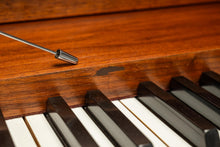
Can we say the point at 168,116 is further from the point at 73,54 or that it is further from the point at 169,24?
the point at 169,24

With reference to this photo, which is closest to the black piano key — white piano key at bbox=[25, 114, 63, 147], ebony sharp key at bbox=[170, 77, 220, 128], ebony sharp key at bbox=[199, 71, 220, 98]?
white piano key at bbox=[25, 114, 63, 147]

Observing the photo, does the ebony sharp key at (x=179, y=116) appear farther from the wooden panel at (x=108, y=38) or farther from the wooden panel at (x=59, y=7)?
the wooden panel at (x=59, y=7)

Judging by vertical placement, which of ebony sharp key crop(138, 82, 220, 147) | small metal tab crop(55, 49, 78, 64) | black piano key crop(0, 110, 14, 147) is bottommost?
ebony sharp key crop(138, 82, 220, 147)

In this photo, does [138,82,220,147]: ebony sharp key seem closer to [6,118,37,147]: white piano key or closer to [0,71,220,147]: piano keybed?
[0,71,220,147]: piano keybed

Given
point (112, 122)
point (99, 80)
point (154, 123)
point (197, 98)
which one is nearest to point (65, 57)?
point (99, 80)

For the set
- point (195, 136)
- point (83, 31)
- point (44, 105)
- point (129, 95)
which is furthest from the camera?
point (83, 31)

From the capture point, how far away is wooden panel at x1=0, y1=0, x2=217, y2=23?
4.37 feet

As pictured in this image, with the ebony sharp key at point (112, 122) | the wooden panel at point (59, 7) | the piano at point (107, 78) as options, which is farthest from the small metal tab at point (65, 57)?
the wooden panel at point (59, 7)

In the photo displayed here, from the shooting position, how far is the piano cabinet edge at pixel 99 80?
1.08 metres

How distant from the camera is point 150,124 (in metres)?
1.13

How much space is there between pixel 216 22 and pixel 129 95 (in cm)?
62

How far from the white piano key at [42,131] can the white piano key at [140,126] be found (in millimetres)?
264

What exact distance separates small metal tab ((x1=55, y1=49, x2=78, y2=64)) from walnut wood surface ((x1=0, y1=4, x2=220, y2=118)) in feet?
0.08

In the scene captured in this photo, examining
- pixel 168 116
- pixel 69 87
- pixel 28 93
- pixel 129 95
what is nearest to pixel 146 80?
pixel 129 95
